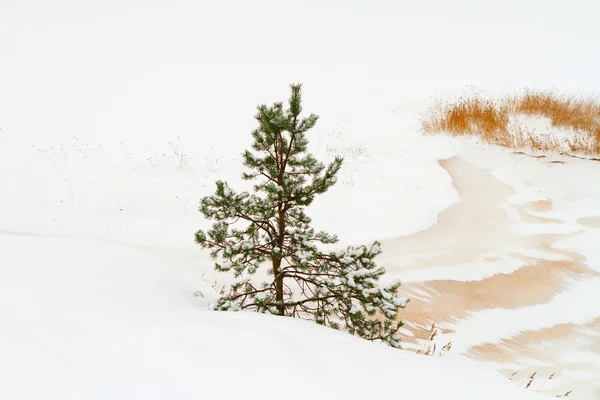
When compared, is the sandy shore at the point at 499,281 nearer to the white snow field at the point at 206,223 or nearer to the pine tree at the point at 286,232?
the white snow field at the point at 206,223

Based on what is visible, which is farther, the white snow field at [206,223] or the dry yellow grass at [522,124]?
the dry yellow grass at [522,124]

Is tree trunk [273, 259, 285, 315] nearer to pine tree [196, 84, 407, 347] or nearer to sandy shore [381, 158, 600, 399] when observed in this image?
pine tree [196, 84, 407, 347]

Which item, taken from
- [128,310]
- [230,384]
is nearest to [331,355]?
[230,384]

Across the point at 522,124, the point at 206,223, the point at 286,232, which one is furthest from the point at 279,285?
the point at 522,124

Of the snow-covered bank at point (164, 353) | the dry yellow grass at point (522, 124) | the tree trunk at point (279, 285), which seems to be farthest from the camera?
the dry yellow grass at point (522, 124)

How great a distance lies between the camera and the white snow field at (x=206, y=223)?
195 centimetres

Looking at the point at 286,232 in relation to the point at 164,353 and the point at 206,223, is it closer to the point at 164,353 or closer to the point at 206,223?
the point at 164,353

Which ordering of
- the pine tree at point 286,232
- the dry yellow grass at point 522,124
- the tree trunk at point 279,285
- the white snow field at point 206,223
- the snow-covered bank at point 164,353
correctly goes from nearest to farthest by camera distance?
1. the snow-covered bank at point 164,353
2. the white snow field at point 206,223
3. the pine tree at point 286,232
4. the tree trunk at point 279,285
5. the dry yellow grass at point 522,124

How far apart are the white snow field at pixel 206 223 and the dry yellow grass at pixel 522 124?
2.97ft

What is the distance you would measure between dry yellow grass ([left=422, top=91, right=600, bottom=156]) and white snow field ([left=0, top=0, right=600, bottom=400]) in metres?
0.91

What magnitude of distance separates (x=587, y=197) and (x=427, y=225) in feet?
16.4

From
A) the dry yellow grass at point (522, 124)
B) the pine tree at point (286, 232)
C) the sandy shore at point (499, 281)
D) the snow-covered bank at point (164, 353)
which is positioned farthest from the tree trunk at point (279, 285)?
the dry yellow grass at point (522, 124)

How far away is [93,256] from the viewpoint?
12.1 ft

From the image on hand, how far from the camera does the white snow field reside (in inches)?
76.9
